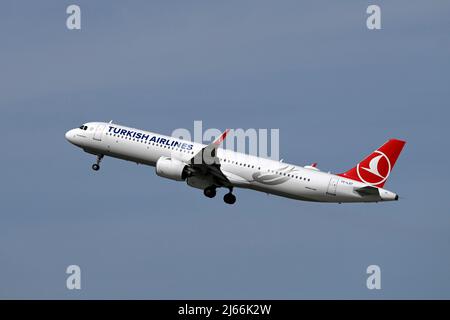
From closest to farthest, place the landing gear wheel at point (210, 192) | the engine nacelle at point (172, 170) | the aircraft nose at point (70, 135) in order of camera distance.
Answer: the engine nacelle at point (172, 170)
the landing gear wheel at point (210, 192)
the aircraft nose at point (70, 135)

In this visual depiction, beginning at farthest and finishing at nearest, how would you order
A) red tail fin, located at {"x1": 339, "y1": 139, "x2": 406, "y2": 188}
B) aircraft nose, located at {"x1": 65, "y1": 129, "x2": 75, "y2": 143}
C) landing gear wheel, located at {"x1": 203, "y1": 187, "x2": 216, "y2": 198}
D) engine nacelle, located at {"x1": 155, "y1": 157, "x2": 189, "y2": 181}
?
aircraft nose, located at {"x1": 65, "y1": 129, "x2": 75, "y2": 143} → landing gear wheel, located at {"x1": 203, "y1": 187, "x2": 216, "y2": 198} → engine nacelle, located at {"x1": 155, "y1": 157, "x2": 189, "y2": 181} → red tail fin, located at {"x1": 339, "y1": 139, "x2": 406, "y2": 188}

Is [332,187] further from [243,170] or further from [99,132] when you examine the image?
[99,132]

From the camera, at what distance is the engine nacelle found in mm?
87688

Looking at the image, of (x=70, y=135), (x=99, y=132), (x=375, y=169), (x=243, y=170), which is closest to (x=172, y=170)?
(x=243, y=170)

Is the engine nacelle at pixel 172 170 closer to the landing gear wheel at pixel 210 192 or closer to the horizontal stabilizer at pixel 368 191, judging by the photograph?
the landing gear wheel at pixel 210 192

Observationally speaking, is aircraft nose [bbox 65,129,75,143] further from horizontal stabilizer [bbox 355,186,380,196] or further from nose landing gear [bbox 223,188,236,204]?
horizontal stabilizer [bbox 355,186,380,196]

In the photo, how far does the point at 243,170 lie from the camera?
88.2 m

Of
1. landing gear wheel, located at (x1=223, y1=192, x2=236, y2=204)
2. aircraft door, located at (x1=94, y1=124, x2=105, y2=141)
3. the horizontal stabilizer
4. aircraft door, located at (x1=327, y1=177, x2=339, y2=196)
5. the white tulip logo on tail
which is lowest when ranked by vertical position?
the horizontal stabilizer

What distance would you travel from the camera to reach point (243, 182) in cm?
8850

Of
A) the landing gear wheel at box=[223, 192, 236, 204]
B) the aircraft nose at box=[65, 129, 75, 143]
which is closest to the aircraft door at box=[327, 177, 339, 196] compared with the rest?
the landing gear wheel at box=[223, 192, 236, 204]

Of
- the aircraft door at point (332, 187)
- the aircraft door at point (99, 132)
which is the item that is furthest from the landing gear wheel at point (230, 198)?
the aircraft door at point (99, 132)

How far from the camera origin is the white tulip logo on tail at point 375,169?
86312 mm
